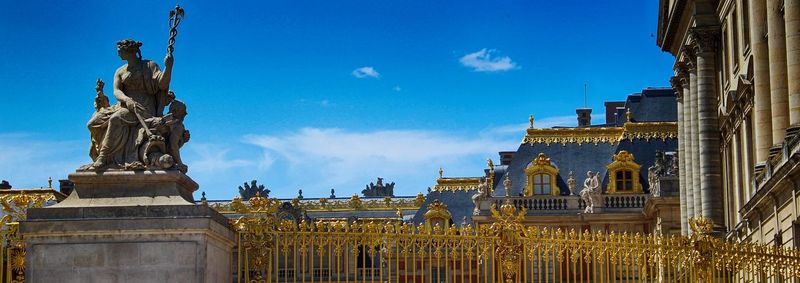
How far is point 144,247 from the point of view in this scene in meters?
20.8

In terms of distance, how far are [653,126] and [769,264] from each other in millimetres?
48557

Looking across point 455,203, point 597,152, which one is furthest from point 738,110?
point 455,203

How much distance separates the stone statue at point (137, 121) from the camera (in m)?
21.2

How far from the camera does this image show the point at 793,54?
1268 inches

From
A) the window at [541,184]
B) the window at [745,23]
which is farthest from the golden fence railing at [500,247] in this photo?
the window at [541,184]

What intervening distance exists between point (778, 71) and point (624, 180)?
38277 mm

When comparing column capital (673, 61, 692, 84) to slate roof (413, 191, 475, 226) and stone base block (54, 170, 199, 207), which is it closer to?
stone base block (54, 170, 199, 207)

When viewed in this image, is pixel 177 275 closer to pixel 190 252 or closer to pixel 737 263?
pixel 190 252

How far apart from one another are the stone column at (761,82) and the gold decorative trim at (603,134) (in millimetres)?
36262

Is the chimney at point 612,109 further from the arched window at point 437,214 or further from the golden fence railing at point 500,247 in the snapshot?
the golden fence railing at point 500,247

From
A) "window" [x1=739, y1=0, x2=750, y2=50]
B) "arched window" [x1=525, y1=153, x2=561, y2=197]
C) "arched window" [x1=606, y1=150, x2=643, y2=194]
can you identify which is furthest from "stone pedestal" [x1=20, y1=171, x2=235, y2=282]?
"arched window" [x1=525, y1=153, x2=561, y2=197]

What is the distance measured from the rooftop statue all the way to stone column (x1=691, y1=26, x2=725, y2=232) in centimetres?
2318

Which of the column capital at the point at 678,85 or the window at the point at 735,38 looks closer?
the window at the point at 735,38

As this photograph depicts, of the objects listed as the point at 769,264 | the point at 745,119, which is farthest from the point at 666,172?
the point at 769,264
